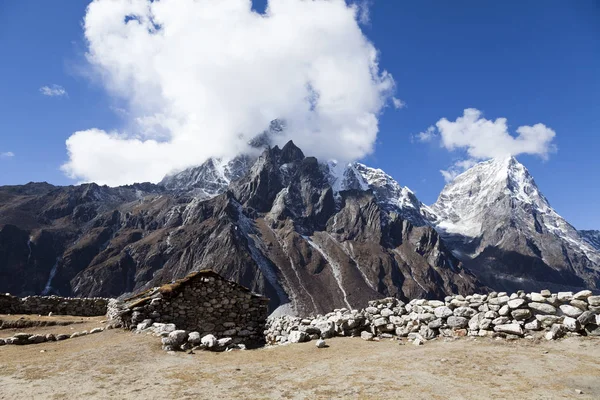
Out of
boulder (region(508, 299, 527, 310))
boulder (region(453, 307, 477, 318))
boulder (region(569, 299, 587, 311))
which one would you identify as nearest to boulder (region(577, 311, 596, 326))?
boulder (region(569, 299, 587, 311))

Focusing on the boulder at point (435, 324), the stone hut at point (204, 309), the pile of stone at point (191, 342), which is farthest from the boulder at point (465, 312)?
the stone hut at point (204, 309)

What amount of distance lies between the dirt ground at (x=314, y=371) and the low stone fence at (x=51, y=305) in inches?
624

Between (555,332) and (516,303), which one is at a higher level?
(516,303)

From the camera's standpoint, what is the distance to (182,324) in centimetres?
1758

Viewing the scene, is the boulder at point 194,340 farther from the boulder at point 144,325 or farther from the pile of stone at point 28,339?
the pile of stone at point 28,339

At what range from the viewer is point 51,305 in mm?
28172

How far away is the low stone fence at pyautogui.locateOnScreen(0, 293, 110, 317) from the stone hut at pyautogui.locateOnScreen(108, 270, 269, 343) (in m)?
13.2

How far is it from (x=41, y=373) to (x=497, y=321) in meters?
14.7

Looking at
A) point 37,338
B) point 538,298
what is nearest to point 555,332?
point 538,298

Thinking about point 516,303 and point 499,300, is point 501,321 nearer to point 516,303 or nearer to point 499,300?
point 516,303

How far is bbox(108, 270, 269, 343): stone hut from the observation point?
17.3 meters

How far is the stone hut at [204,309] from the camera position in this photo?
1730 cm

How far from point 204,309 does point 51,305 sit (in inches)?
686

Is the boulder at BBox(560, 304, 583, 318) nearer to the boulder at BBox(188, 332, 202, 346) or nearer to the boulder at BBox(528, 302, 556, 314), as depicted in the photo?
the boulder at BBox(528, 302, 556, 314)
